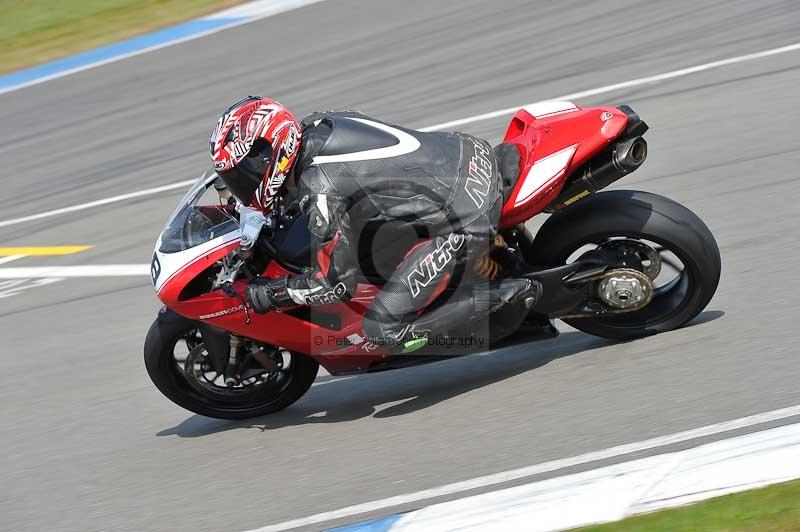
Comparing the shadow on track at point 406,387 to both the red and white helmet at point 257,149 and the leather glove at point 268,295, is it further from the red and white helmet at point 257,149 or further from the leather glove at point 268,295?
the red and white helmet at point 257,149

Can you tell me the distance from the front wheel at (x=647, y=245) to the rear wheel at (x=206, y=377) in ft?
4.60

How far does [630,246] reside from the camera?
5.36 metres

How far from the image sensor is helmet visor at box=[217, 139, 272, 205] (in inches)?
192

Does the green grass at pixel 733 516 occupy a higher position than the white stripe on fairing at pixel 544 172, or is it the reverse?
the white stripe on fairing at pixel 544 172

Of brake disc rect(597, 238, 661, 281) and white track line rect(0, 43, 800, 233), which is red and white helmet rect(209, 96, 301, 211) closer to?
brake disc rect(597, 238, 661, 281)

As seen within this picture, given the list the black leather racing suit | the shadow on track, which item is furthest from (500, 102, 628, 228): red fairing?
the shadow on track

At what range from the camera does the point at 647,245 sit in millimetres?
5371

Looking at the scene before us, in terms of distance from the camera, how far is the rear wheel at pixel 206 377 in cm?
550

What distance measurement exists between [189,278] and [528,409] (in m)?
1.73

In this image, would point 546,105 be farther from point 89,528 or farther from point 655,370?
point 89,528

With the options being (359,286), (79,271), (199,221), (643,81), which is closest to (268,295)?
(359,286)

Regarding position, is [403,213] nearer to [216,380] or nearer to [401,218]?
[401,218]

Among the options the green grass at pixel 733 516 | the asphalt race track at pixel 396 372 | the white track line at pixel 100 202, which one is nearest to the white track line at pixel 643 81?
the asphalt race track at pixel 396 372

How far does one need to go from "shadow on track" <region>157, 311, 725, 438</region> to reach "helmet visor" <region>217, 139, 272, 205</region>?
1376 millimetres
